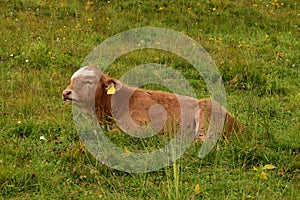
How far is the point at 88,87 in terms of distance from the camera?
7.16m

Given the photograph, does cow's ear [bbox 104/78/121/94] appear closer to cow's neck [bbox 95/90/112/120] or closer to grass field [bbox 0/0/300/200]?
cow's neck [bbox 95/90/112/120]

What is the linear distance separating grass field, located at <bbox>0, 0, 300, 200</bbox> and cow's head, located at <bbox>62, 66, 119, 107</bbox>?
313 millimetres

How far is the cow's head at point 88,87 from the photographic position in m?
7.09

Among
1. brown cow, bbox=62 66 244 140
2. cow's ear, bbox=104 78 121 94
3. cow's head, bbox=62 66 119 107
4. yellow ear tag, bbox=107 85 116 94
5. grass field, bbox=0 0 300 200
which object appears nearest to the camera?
grass field, bbox=0 0 300 200

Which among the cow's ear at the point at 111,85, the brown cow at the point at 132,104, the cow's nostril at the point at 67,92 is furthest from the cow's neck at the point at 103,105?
the cow's nostril at the point at 67,92

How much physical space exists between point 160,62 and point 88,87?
334 cm

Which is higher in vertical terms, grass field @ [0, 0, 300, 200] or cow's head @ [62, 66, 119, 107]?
cow's head @ [62, 66, 119, 107]

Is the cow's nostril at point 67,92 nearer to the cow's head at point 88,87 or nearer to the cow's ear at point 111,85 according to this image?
the cow's head at point 88,87

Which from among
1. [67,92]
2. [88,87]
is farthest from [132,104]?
[67,92]

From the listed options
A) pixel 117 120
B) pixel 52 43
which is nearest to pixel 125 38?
pixel 52 43

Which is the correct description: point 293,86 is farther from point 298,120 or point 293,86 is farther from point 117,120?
point 117,120

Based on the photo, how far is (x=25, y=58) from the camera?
32.2ft

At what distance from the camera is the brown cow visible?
6992 millimetres

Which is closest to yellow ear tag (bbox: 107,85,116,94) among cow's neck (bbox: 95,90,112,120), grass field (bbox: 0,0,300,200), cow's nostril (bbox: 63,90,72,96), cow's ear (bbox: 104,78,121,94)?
cow's ear (bbox: 104,78,121,94)
